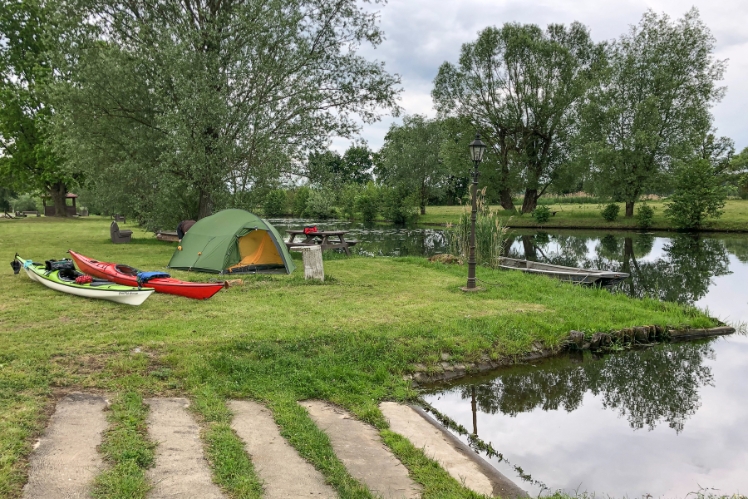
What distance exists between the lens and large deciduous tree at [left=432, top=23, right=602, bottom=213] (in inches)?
1331

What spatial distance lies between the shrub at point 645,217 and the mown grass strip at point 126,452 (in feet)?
110

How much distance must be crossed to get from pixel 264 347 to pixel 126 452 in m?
2.62

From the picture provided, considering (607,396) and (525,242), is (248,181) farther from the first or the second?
(525,242)

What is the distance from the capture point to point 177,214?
19031 millimetres

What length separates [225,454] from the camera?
3.71 metres

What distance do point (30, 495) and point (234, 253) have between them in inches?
363

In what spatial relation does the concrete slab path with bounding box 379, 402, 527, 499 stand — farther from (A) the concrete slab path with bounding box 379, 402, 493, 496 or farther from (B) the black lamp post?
(B) the black lamp post

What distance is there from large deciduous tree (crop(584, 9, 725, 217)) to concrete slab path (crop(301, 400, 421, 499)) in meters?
31.0

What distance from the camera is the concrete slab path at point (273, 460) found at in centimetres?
337

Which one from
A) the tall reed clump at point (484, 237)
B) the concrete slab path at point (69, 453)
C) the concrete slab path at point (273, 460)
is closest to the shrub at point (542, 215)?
the tall reed clump at point (484, 237)

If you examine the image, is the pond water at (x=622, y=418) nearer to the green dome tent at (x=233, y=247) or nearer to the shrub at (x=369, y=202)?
the green dome tent at (x=233, y=247)

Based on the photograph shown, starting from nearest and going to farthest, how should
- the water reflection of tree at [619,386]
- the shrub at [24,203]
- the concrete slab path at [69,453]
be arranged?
1. the concrete slab path at [69,453]
2. the water reflection of tree at [619,386]
3. the shrub at [24,203]

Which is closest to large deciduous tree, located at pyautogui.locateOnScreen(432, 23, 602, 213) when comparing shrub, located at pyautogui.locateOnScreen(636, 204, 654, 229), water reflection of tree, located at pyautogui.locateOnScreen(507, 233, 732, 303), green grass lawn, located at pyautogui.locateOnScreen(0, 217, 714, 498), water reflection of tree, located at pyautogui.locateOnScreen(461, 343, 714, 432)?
shrub, located at pyautogui.locateOnScreen(636, 204, 654, 229)

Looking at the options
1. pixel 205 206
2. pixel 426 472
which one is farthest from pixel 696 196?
pixel 426 472
